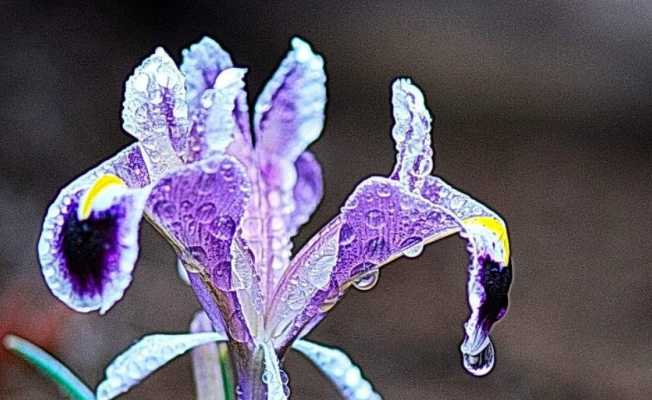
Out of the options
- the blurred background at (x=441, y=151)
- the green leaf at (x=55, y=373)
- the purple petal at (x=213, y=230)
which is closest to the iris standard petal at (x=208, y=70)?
the purple petal at (x=213, y=230)

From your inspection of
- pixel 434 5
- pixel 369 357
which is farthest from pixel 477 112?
pixel 369 357

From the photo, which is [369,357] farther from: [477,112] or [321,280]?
[321,280]

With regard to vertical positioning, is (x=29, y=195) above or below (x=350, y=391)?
below

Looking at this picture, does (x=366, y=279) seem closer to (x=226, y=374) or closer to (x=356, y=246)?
(x=356, y=246)

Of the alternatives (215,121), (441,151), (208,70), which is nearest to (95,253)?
(215,121)

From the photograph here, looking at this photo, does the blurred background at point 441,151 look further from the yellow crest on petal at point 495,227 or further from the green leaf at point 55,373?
the yellow crest on petal at point 495,227

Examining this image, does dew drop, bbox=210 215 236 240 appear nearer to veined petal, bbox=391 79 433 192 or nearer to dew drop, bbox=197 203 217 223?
dew drop, bbox=197 203 217 223
